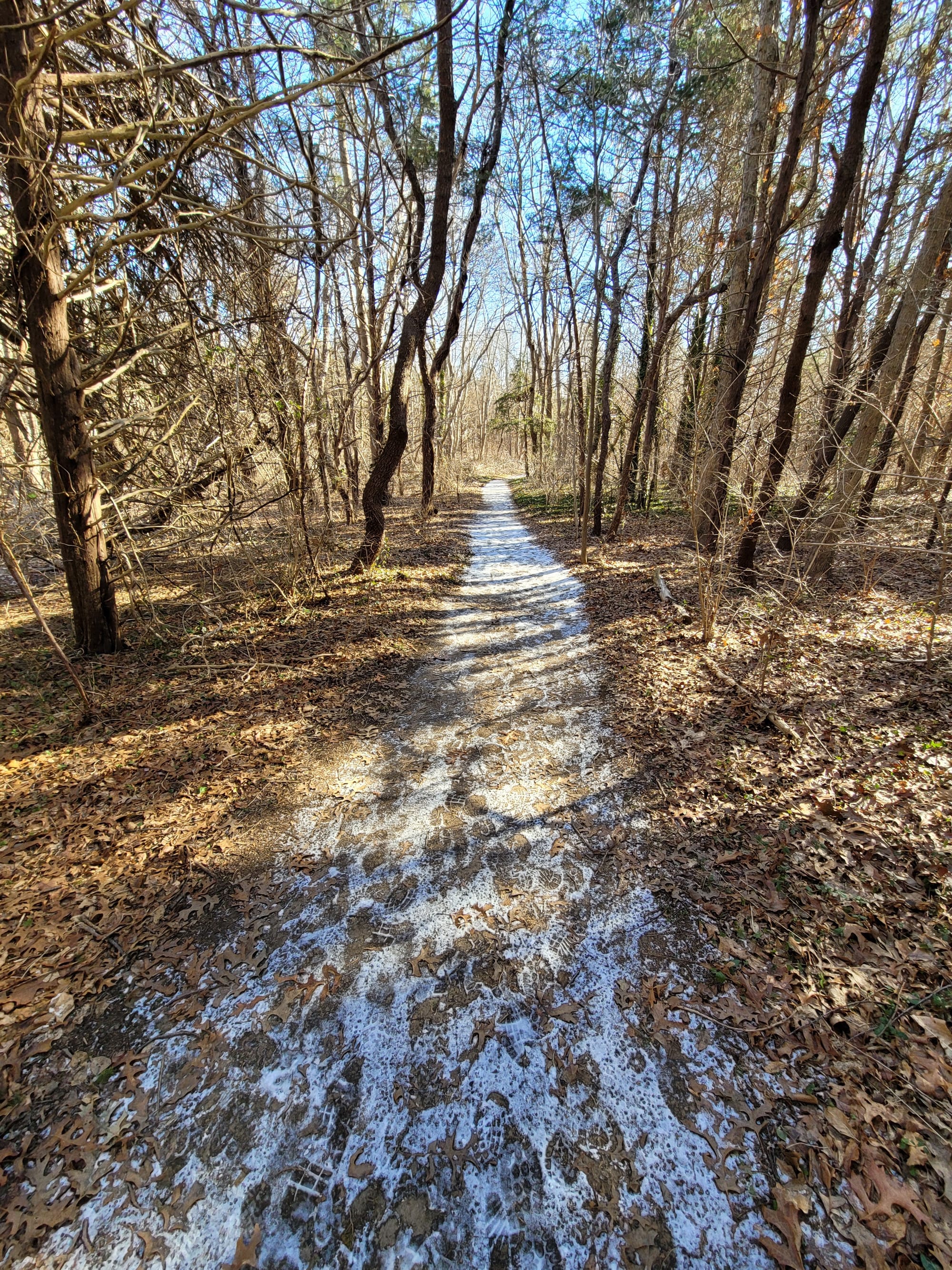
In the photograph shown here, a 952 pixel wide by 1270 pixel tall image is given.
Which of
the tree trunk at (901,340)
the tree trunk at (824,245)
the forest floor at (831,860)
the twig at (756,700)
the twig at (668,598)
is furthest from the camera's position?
A: the twig at (668,598)

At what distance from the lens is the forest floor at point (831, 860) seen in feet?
6.06

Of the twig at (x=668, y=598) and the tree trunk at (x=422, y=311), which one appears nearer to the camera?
the twig at (x=668, y=598)

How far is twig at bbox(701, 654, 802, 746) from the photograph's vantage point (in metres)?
4.11

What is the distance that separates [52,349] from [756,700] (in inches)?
289

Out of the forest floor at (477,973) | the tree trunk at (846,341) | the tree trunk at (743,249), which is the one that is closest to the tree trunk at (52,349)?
the forest floor at (477,973)

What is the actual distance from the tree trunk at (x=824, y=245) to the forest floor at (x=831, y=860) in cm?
142

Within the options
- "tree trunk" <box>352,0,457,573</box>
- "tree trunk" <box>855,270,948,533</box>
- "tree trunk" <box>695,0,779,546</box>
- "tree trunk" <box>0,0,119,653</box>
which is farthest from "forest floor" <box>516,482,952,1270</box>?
"tree trunk" <box>0,0,119,653</box>

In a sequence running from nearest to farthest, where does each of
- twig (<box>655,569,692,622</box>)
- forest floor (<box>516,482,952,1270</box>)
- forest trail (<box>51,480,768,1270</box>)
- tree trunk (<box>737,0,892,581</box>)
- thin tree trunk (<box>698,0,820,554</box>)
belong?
forest trail (<box>51,480,768,1270</box>) < forest floor (<box>516,482,952,1270</box>) < tree trunk (<box>737,0,892,581</box>) < thin tree trunk (<box>698,0,820,554</box>) < twig (<box>655,569,692,622</box>)

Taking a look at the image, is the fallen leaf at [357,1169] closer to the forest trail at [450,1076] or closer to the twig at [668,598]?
the forest trail at [450,1076]

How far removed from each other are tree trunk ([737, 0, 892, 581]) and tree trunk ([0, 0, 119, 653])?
6531 mm

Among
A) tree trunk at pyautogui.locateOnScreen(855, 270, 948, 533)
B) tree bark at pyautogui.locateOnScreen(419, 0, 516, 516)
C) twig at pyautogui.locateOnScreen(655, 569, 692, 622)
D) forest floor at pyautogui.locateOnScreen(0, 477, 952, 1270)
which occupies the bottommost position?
forest floor at pyautogui.locateOnScreen(0, 477, 952, 1270)

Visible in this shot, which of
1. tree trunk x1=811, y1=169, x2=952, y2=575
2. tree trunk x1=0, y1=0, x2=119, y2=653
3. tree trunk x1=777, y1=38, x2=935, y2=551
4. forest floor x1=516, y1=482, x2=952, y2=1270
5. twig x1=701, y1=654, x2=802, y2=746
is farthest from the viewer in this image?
tree trunk x1=811, y1=169, x2=952, y2=575

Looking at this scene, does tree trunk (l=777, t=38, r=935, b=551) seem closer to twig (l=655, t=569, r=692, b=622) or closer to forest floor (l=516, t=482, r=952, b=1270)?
twig (l=655, t=569, r=692, b=622)

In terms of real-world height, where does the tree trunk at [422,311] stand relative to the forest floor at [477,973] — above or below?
above
